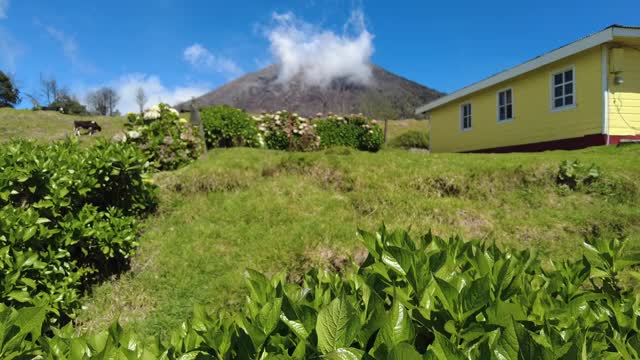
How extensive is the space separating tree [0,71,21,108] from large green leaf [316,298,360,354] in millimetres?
65017

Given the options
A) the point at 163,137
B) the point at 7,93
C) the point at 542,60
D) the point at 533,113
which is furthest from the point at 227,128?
the point at 7,93

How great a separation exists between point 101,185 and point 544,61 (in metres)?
14.2

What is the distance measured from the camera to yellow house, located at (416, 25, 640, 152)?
1172 cm

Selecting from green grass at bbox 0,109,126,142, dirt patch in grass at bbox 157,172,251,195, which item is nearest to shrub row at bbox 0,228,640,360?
dirt patch in grass at bbox 157,172,251,195

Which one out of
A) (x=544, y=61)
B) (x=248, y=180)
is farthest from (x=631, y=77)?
(x=248, y=180)

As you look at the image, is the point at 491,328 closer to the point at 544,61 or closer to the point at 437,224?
the point at 437,224

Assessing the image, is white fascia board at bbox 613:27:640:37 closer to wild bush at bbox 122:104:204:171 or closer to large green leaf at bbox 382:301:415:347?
wild bush at bbox 122:104:204:171

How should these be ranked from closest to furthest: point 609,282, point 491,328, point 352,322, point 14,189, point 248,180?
point 352,322 → point 491,328 → point 609,282 → point 14,189 → point 248,180

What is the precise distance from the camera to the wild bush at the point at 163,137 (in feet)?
25.9

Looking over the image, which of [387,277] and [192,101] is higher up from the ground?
[192,101]

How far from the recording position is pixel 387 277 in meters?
1.42

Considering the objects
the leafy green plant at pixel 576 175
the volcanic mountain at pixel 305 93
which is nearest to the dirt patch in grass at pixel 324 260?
the leafy green plant at pixel 576 175

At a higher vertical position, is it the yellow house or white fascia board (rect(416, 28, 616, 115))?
white fascia board (rect(416, 28, 616, 115))

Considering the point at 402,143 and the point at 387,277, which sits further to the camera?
the point at 402,143
